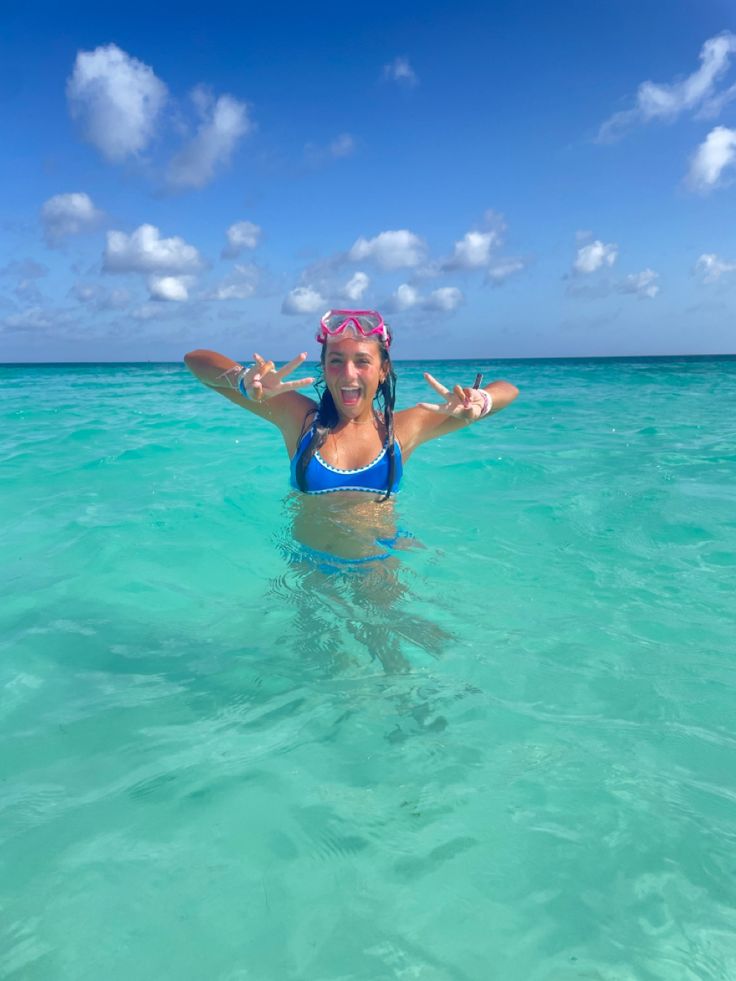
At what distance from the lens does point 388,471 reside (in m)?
3.96

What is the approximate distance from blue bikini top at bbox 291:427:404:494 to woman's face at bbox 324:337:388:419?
29 cm

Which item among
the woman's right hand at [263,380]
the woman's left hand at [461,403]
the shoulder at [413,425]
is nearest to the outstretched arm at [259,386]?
the woman's right hand at [263,380]

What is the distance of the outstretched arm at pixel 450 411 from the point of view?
3740 mm

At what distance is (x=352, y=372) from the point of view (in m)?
3.80

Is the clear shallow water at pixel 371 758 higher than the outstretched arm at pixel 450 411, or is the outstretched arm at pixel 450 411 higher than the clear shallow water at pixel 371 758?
the outstretched arm at pixel 450 411

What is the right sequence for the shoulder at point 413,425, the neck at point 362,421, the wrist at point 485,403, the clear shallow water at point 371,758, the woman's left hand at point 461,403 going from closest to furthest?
1. the clear shallow water at point 371,758
2. the woman's left hand at point 461,403
3. the wrist at point 485,403
4. the neck at point 362,421
5. the shoulder at point 413,425

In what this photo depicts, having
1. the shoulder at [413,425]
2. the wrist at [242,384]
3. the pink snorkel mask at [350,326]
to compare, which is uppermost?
the pink snorkel mask at [350,326]

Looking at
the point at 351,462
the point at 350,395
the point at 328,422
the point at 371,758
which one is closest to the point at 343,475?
the point at 351,462

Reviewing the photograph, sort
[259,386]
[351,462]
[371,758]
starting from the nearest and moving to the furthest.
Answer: [371,758] < [259,386] < [351,462]

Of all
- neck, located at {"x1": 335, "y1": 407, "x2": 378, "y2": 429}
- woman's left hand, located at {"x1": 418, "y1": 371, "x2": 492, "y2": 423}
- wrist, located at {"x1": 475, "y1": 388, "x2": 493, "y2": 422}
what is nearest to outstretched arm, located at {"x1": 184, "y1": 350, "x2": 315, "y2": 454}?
neck, located at {"x1": 335, "y1": 407, "x2": 378, "y2": 429}

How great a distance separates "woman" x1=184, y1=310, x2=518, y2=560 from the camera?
12.4 ft

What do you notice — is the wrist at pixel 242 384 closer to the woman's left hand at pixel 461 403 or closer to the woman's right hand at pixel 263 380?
the woman's right hand at pixel 263 380

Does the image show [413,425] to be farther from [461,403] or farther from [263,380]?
[263,380]

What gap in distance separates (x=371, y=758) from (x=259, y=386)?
81.3 inches
